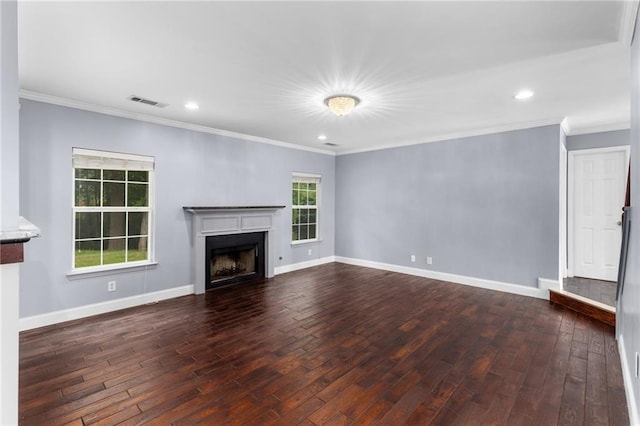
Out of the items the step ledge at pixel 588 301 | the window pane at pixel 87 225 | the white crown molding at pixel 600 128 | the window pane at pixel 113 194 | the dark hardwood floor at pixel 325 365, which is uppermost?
the white crown molding at pixel 600 128

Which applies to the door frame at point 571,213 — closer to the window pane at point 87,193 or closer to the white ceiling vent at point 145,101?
the white ceiling vent at point 145,101

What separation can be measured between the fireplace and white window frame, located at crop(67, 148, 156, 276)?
2.82ft

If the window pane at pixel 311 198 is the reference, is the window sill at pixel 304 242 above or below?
below

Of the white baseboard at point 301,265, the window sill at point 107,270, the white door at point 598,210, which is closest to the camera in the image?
the window sill at point 107,270

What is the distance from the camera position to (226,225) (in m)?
5.10

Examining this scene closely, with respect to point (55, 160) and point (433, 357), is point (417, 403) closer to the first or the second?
point (433, 357)

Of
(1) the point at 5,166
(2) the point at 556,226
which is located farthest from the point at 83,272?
(2) the point at 556,226

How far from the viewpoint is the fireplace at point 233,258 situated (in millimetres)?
5008

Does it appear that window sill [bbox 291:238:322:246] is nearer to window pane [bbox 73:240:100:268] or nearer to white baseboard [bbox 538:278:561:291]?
window pane [bbox 73:240:100:268]

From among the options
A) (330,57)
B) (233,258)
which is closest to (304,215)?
(233,258)

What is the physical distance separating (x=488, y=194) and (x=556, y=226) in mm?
1009

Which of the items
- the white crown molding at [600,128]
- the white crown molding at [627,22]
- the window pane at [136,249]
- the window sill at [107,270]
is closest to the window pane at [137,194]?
the window pane at [136,249]

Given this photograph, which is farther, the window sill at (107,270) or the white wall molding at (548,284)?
the white wall molding at (548,284)

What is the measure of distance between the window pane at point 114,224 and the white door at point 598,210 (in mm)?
6970
